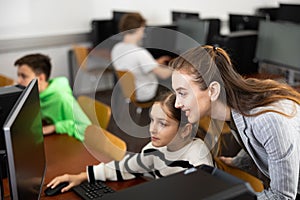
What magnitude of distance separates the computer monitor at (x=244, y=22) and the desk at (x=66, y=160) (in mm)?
2393

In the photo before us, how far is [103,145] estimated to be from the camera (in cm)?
190

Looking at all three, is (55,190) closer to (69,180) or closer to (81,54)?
(69,180)

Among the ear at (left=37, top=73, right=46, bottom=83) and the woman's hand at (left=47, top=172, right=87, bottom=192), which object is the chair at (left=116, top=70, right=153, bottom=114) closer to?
the ear at (left=37, top=73, right=46, bottom=83)

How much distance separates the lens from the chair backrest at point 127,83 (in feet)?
→ 10.5

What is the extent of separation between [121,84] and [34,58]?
3.32 feet

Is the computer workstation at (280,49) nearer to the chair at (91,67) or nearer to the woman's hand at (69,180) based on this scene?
the chair at (91,67)

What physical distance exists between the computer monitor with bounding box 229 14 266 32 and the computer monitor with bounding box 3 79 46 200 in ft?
9.41

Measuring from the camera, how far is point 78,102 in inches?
95.0

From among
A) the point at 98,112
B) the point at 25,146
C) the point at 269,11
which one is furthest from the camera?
the point at 269,11

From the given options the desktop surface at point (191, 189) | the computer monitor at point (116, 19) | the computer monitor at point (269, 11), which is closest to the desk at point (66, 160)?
the desktop surface at point (191, 189)

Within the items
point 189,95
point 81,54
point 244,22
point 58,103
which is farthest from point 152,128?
point 81,54

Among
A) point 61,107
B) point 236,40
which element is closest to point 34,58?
point 61,107

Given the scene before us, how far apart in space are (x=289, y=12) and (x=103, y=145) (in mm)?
3621

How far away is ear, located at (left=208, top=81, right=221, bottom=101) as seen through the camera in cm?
137
